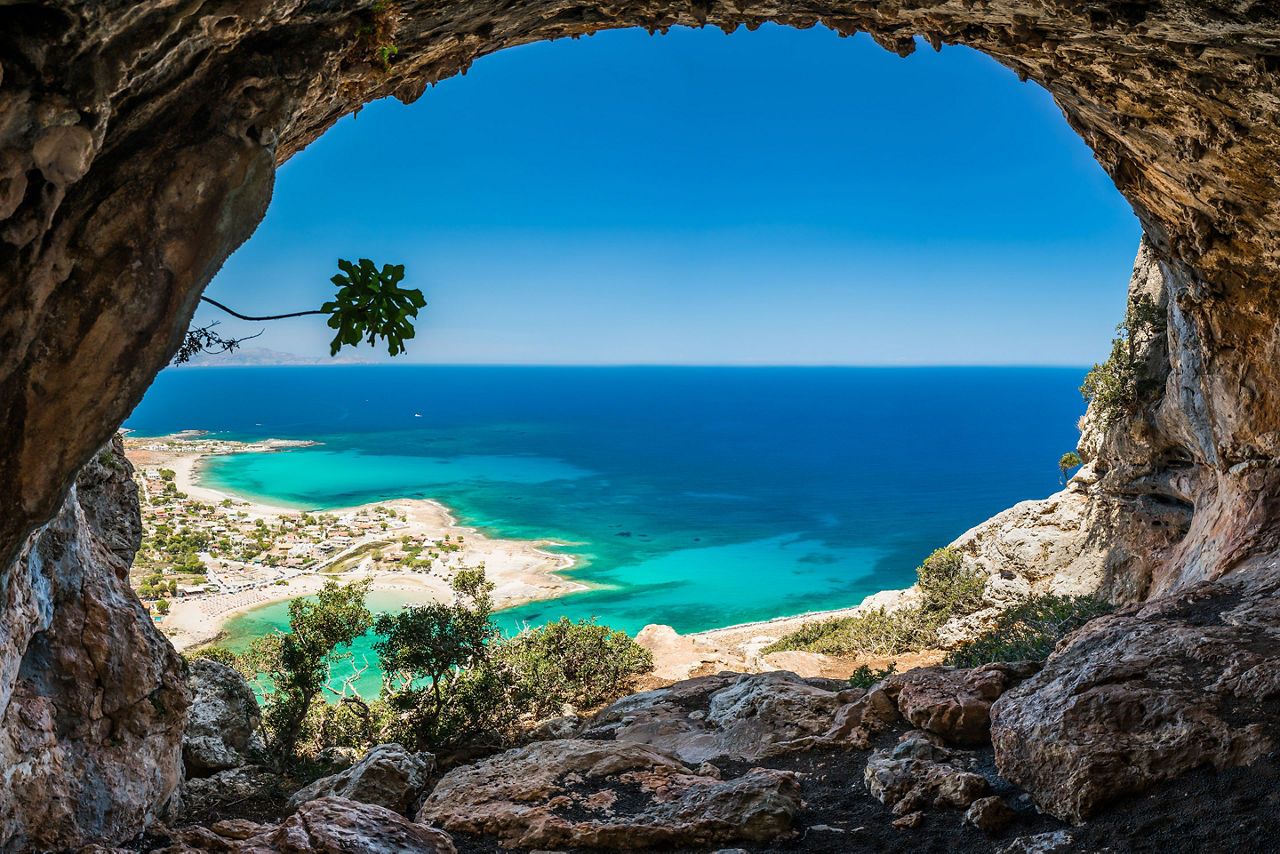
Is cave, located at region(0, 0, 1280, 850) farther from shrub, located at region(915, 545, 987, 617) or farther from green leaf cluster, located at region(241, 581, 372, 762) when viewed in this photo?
shrub, located at region(915, 545, 987, 617)

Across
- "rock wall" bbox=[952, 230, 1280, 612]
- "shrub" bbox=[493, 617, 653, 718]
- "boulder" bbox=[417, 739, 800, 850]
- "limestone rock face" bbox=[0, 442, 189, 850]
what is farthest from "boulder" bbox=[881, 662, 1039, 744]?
"limestone rock face" bbox=[0, 442, 189, 850]

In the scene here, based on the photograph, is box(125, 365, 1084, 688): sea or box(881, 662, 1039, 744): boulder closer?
box(881, 662, 1039, 744): boulder

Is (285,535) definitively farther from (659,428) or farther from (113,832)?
(659,428)

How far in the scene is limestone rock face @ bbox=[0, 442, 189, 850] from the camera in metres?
5.99

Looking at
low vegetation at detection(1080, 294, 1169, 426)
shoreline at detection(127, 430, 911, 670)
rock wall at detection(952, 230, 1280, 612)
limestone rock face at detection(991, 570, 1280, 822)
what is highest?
low vegetation at detection(1080, 294, 1169, 426)

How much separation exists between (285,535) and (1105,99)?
55.9 m

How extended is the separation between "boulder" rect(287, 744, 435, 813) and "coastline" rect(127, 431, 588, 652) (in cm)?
1871

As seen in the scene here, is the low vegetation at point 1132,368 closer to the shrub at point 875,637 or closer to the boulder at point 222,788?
the shrub at point 875,637

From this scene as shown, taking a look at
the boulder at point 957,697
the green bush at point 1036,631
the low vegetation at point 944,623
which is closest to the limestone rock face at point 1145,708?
Answer: the boulder at point 957,697

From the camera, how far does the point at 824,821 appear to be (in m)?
7.35

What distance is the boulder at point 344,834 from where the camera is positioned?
5.92 metres

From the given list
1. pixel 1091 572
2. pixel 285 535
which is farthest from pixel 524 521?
pixel 1091 572

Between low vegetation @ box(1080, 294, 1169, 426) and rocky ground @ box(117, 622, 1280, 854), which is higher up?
low vegetation @ box(1080, 294, 1169, 426)

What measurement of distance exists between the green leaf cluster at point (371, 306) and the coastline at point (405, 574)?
23.1m
